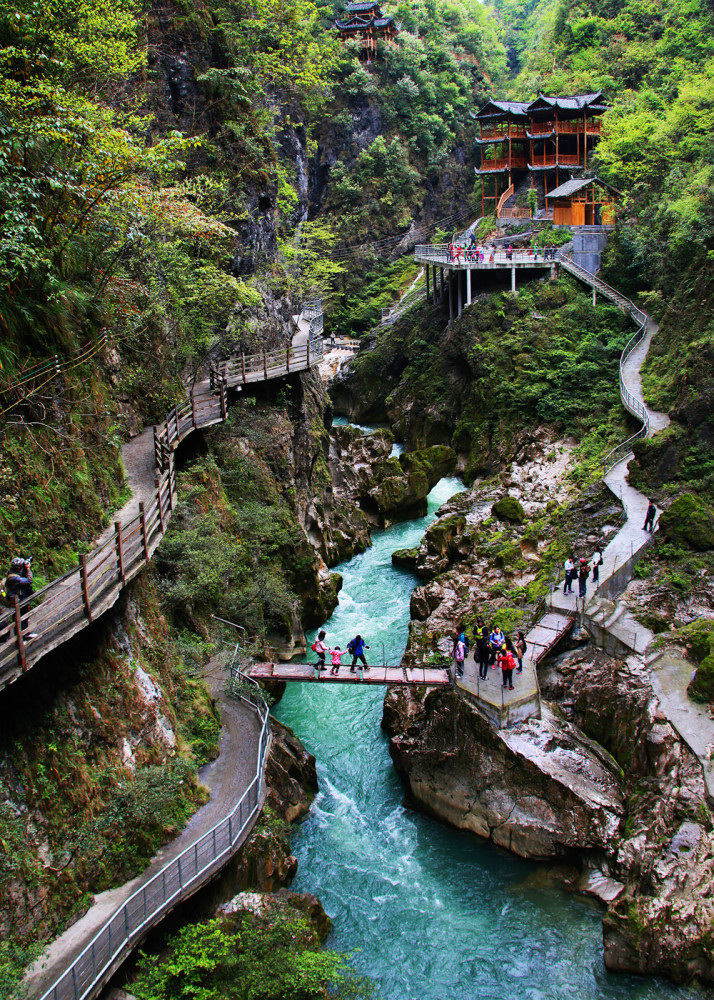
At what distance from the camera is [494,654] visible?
1892 cm

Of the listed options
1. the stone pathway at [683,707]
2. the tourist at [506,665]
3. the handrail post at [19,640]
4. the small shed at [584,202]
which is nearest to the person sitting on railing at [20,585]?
the handrail post at [19,640]

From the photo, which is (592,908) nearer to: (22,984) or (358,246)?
(22,984)

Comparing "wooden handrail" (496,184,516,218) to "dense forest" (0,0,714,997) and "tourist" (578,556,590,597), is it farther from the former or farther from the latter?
"tourist" (578,556,590,597)

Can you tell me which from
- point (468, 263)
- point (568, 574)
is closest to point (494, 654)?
point (568, 574)

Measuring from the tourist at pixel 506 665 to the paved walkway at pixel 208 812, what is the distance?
5.76 metres

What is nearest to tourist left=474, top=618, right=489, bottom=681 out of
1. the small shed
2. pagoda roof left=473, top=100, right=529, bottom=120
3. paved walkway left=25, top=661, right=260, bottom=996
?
paved walkway left=25, top=661, right=260, bottom=996

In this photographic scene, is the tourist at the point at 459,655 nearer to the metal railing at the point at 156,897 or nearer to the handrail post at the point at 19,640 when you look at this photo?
the metal railing at the point at 156,897

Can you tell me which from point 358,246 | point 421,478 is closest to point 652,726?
point 421,478

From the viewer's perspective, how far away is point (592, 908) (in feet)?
52.3

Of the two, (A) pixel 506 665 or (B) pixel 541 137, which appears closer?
(A) pixel 506 665

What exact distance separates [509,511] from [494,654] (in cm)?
1081

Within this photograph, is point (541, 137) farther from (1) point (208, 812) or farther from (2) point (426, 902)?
(1) point (208, 812)

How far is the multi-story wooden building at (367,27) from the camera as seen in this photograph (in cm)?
6419

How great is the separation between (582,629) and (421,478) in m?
17.2
